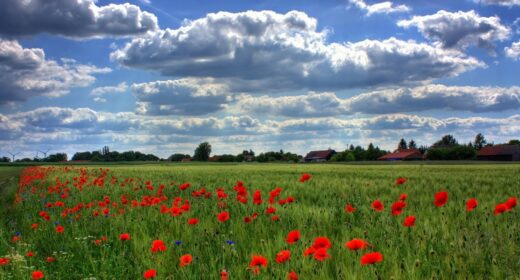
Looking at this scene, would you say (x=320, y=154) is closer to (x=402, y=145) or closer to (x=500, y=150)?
(x=402, y=145)

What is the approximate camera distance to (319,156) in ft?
473

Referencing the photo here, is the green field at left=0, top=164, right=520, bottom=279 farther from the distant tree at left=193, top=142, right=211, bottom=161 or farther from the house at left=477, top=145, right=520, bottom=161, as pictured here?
the distant tree at left=193, top=142, right=211, bottom=161

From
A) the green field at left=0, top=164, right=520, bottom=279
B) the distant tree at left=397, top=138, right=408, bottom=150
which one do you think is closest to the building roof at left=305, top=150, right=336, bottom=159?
the distant tree at left=397, top=138, right=408, bottom=150

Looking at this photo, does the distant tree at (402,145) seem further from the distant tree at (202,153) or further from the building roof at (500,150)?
the distant tree at (202,153)

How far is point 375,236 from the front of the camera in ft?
15.8

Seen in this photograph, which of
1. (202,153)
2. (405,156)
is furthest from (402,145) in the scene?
(202,153)

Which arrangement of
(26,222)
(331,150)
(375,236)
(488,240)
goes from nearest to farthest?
1. (488,240)
2. (375,236)
3. (26,222)
4. (331,150)

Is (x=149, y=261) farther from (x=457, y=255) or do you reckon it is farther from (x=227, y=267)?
(x=457, y=255)

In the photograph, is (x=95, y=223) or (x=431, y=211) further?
(x=95, y=223)

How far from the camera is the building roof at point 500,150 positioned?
3618 inches

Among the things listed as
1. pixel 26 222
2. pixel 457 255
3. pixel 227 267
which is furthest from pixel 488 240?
pixel 26 222

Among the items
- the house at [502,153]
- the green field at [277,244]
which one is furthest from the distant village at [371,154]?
the green field at [277,244]

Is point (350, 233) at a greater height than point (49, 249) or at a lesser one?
greater

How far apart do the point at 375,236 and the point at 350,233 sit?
270mm
